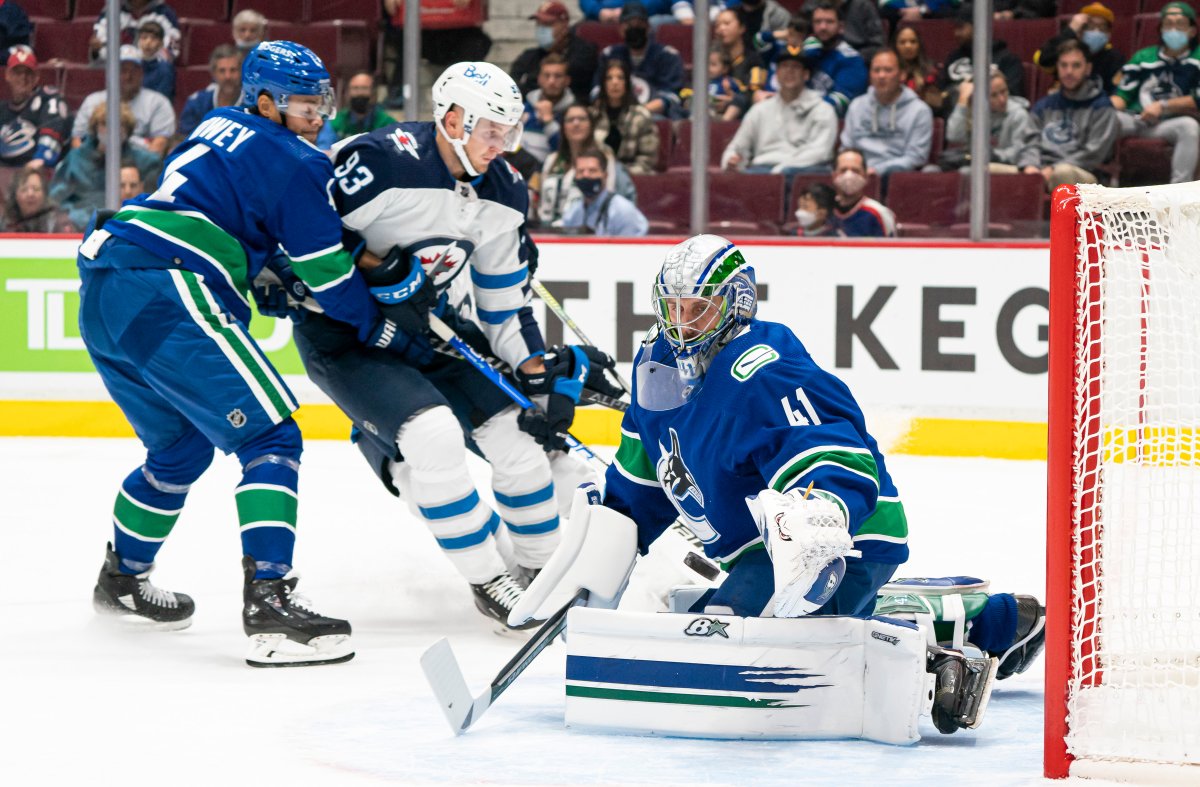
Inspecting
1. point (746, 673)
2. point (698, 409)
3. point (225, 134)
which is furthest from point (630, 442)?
point (225, 134)

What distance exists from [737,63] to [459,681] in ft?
14.1

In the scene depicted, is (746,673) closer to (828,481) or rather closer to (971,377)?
(828,481)

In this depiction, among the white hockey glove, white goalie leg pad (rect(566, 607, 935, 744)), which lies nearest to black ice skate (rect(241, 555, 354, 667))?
white goalie leg pad (rect(566, 607, 935, 744))

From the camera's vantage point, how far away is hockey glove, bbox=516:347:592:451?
12.3ft

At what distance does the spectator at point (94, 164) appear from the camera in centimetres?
670

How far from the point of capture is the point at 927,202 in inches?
247

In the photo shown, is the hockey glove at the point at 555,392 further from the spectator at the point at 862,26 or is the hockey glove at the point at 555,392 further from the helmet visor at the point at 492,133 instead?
the spectator at the point at 862,26

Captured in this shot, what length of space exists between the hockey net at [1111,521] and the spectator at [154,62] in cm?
499

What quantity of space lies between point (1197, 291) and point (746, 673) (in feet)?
3.02

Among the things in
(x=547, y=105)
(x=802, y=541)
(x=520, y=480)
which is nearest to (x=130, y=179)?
(x=547, y=105)

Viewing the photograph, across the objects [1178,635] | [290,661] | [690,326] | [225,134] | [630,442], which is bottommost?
[290,661]

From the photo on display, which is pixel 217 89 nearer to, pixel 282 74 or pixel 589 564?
pixel 282 74

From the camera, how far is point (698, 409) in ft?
8.74

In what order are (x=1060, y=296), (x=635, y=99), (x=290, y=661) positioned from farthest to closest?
(x=635, y=99) → (x=290, y=661) → (x=1060, y=296)
